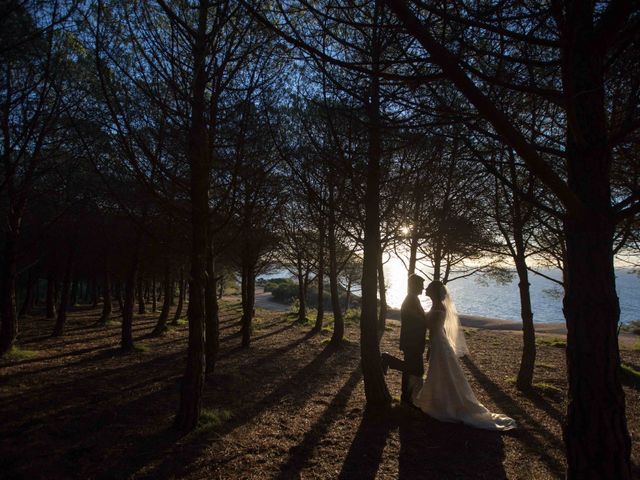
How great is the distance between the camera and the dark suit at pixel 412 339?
6535 millimetres

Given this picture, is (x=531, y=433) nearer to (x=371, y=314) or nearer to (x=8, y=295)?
(x=371, y=314)

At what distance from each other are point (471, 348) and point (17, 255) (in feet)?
45.9

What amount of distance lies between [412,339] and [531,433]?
6.68 feet

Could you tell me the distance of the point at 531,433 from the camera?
5699mm

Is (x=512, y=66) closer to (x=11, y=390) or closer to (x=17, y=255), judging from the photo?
(x=11, y=390)

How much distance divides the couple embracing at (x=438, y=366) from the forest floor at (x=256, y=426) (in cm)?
22

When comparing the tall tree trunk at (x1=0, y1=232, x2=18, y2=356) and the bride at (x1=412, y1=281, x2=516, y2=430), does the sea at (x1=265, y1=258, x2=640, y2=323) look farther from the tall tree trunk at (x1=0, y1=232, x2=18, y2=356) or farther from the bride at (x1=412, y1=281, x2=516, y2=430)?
the tall tree trunk at (x1=0, y1=232, x2=18, y2=356)

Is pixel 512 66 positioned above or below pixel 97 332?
above

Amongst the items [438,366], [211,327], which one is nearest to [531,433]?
[438,366]

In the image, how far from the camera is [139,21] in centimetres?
512

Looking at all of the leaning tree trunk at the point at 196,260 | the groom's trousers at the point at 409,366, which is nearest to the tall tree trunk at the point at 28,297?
the leaning tree trunk at the point at 196,260

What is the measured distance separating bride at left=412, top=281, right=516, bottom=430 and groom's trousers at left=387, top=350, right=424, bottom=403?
4.7 inches

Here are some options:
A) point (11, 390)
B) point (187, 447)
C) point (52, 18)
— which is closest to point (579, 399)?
point (187, 447)

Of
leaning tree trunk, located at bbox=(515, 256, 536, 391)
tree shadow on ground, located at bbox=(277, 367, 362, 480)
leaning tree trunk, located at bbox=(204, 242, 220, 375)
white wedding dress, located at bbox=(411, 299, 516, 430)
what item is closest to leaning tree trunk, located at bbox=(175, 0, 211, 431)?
tree shadow on ground, located at bbox=(277, 367, 362, 480)
